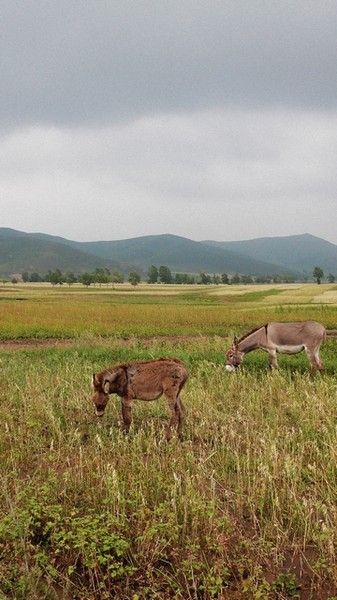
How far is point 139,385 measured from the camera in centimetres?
1044

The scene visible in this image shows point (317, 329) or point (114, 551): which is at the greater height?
point (317, 329)

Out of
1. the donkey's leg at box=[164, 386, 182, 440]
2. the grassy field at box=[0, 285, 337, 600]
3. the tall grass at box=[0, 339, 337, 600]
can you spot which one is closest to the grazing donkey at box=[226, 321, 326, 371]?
the grassy field at box=[0, 285, 337, 600]

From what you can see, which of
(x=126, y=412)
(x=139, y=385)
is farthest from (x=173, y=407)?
(x=126, y=412)

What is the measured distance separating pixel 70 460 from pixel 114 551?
301 cm

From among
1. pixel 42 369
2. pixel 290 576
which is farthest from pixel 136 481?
pixel 42 369

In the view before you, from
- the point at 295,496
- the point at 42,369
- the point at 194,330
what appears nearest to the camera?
the point at 295,496

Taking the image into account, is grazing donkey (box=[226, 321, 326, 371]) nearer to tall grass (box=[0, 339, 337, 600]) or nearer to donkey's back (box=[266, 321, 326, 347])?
donkey's back (box=[266, 321, 326, 347])

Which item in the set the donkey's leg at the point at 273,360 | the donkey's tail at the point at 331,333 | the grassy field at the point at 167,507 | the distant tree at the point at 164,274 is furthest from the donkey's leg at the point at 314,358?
the distant tree at the point at 164,274

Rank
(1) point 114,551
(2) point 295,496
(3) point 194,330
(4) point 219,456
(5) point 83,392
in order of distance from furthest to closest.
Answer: (3) point 194,330 → (5) point 83,392 → (4) point 219,456 → (2) point 295,496 → (1) point 114,551

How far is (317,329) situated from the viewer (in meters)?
18.3

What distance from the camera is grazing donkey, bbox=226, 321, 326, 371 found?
18.0m

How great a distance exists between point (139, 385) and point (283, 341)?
9.18 meters

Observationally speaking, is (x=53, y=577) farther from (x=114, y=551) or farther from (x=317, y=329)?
(x=317, y=329)

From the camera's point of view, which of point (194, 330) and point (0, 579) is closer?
point (0, 579)
